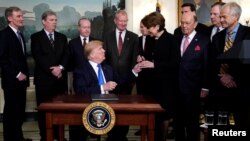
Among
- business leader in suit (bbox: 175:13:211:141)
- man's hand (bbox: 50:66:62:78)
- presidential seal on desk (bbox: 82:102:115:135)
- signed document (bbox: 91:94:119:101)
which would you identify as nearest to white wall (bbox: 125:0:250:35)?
man's hand (bbox: 50:66:62:78)

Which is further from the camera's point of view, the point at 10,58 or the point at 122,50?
the point at 122,50

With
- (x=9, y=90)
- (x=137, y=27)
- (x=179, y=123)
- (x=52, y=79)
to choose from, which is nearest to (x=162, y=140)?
(x=179, y=123)

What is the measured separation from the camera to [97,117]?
150 inches

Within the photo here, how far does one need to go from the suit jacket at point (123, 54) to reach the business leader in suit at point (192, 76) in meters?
1.04

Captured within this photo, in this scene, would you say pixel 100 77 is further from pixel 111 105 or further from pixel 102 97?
pixel 111 105

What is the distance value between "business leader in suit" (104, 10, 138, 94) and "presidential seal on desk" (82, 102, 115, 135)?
1.91 metres

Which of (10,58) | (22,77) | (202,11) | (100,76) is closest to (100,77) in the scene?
(100,76)

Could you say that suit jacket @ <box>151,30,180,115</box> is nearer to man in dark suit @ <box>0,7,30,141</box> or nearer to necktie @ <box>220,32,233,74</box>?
necktie @ <box>220,32,233,74</box>

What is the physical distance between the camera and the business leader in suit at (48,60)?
5.66 metres

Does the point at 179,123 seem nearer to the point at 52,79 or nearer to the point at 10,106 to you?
the point at 52,79

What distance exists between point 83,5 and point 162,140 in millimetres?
3728

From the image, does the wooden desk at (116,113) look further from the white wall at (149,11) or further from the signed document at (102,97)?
the white wall at (149,11)

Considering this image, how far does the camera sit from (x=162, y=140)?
482 cm

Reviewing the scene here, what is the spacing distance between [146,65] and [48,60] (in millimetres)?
1586
